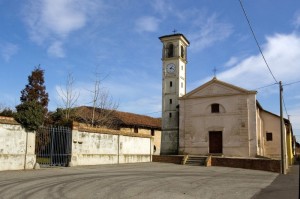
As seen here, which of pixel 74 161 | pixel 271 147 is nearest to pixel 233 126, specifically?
pixel 271 147

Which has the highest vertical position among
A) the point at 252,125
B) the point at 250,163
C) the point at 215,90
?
the point at 215,90

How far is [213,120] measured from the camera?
33594 millimetres

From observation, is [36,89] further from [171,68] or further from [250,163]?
[250,163]

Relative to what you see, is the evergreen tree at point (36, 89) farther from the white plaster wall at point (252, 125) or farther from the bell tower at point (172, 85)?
the white plaster wall at point (252, 125)

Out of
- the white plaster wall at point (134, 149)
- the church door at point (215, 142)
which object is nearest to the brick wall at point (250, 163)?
the white plaster wall at point (134, 149)

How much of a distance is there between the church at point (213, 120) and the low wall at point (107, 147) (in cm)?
653

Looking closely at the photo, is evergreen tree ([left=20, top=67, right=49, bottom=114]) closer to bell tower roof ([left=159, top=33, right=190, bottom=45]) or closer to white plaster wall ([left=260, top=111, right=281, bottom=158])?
bell tower roof ([left=159, top=33, right=190, bottom=45])

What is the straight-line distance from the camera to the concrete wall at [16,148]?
51.2 feet

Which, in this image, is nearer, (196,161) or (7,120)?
(7,120)

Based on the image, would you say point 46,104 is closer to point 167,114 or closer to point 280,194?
point 167,114

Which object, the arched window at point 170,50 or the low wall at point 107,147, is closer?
the low wall at point 107,147

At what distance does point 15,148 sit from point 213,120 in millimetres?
21722

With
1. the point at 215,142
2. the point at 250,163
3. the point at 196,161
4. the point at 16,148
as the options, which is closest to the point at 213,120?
the point at 215,142

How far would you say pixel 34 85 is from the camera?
117ft
